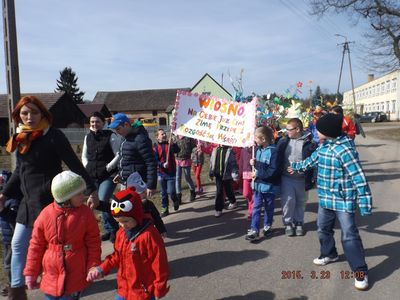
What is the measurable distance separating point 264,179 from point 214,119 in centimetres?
134

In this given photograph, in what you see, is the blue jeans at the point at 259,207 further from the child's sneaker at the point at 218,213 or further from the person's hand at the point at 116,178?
the person's hand at the point at 116,178

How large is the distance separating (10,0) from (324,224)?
544cm

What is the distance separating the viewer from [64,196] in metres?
2.79

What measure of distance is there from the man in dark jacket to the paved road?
108cm

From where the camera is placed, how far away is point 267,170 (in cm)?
514

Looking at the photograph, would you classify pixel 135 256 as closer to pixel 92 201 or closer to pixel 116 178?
pixel 92 201

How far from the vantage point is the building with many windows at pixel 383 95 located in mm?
56719

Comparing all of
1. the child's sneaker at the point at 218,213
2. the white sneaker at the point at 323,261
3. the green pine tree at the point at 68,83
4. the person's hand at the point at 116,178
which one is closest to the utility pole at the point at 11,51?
the person's hand at the point at 116,178

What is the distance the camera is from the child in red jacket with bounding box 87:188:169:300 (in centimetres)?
273

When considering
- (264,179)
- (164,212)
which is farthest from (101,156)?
(264,179)

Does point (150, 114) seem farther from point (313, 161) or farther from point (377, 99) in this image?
point (313, 161)

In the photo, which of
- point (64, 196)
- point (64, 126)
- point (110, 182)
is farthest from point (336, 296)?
point (64, 126)

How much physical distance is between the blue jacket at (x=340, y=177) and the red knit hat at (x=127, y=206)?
6.87 ft

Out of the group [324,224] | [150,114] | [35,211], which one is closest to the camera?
[35,211]
